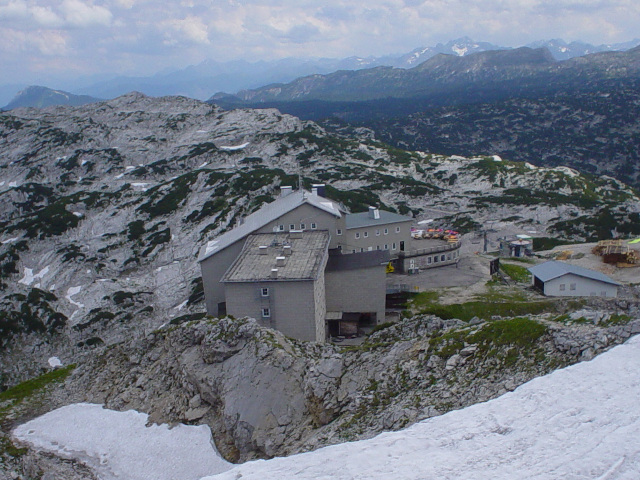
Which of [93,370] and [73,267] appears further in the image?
[73,267]

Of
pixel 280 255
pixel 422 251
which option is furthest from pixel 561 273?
pixel 280 255

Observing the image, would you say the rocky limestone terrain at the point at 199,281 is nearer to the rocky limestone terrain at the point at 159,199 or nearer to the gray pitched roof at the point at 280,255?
the rocky limestone terrain at the point at 159,199

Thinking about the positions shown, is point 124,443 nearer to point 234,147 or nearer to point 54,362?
point 54,362

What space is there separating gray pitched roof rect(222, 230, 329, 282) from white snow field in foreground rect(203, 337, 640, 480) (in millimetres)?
18565

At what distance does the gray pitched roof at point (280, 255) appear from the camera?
3544 centimetres

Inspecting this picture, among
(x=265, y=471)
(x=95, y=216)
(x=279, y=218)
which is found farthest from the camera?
(x=95, y=216)

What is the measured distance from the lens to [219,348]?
2712cm

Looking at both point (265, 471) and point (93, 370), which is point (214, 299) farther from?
point (265, 471)

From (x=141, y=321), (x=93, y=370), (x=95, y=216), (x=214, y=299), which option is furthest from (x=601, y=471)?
(x=95, y=216)

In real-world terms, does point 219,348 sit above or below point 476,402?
below

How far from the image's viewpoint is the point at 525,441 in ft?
47.8

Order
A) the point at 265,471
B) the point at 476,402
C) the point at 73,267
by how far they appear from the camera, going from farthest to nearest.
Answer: the point at 73,267 → the point at 476,402 → the point at 265,471

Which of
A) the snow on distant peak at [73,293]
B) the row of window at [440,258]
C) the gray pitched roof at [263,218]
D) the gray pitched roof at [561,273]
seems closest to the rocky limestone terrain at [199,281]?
the snow on distant peak at [73,293]

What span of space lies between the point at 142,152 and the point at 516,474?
149 m
